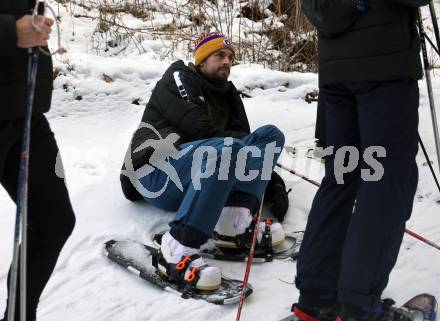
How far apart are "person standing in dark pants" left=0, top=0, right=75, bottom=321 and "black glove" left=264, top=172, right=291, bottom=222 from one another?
1.81 metres

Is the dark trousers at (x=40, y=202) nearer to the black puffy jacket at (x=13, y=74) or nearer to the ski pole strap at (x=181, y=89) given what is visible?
the black puffy jacket at (x=13, y=74)

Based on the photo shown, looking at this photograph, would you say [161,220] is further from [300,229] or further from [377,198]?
[377,198]

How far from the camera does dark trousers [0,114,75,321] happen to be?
188 centimetres

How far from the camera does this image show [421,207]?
3.85 metres

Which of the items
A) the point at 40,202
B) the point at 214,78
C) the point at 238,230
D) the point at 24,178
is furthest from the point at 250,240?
the point at 24,178

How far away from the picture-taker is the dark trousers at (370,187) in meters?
1.96

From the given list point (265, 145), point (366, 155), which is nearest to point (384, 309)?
point (366, 155)

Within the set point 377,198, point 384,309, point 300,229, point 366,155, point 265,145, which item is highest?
point 366,155

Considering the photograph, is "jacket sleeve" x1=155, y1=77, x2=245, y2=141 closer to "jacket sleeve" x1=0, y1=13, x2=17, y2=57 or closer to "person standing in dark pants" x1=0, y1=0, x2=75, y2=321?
"person standing in dark pants" x1=0, y1=0, x2=75, y2=321

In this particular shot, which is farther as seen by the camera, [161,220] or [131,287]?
[161,220]

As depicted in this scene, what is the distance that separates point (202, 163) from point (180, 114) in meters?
0.57

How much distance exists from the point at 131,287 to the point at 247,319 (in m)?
0.62

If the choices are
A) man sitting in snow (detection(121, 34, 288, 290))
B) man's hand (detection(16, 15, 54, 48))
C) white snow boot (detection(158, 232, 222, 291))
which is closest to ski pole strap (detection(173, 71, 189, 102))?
man sitting in snow (detection(121, 34, 288, 290))

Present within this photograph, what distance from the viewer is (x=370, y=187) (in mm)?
2037
